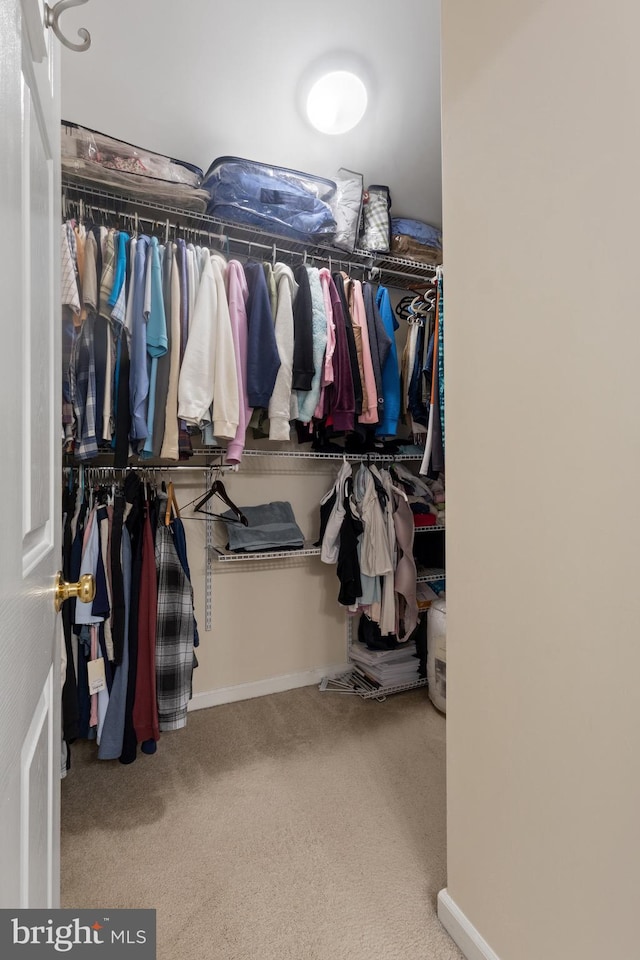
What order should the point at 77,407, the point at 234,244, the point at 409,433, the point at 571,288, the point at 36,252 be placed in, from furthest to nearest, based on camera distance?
1. the point at 409,433
2. the point at 234,244
3. the point at 77,407
4. the point at 571,288
5. the point at 36,252

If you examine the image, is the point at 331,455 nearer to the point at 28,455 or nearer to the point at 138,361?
the point at 138,361

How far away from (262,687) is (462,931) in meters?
1.60

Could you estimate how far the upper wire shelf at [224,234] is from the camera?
2.04 meters

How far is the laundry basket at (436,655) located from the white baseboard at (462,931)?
1.15 meters

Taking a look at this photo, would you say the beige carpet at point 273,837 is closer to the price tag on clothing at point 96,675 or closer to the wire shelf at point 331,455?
the price tag on clothing at point 96,675

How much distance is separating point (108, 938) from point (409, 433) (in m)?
2.78

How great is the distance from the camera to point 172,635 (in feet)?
6.34

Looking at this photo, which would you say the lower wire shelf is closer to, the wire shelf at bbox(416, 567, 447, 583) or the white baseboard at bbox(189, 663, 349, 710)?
the white baseboard at bbox(189, 663, 349, 710)

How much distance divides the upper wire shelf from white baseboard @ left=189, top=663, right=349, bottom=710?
2.13 metres

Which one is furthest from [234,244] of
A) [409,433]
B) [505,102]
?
[505,102]

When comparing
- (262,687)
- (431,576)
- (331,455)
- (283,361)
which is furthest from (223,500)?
(431,576)

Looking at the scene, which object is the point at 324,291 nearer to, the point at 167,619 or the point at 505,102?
the point at 505,102

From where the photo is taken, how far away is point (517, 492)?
1.07 metres

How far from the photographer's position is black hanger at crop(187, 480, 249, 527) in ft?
7.83
